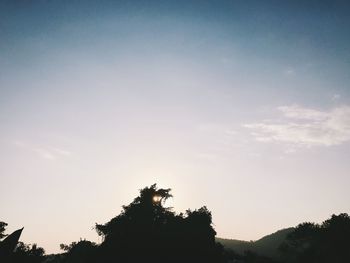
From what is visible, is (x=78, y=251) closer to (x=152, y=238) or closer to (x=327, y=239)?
(x=152, y=238)

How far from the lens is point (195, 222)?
37062mm

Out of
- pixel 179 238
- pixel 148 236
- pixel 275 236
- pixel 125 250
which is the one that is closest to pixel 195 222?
pixel 179 238

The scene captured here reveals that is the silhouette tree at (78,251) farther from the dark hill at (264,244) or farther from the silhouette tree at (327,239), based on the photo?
the dark hill at (264,244)

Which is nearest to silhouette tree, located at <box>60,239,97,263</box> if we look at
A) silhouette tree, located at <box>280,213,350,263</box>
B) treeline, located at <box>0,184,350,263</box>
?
treeline, located at <box>0,184,350,263</box>

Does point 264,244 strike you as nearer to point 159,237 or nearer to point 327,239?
point 327,239

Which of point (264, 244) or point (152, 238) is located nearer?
point (152, 238)

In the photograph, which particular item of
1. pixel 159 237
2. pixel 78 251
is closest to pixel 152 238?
pixel 159 237

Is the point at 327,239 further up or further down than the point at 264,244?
further down

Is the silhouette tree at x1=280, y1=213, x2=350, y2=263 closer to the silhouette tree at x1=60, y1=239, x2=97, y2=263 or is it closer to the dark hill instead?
the dark hill

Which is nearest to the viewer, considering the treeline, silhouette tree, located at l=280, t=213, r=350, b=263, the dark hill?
the treeline

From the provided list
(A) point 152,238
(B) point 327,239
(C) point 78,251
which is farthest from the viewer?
(B) point 327,239

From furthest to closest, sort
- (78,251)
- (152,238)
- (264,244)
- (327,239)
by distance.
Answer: (264,244)
(327,239)
(78,251)
(152,238)

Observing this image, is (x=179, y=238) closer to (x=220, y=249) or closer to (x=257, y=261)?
(x=220, y=249)

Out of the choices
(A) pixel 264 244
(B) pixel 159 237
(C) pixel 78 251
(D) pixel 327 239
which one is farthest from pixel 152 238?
(A) pixel 264 244
